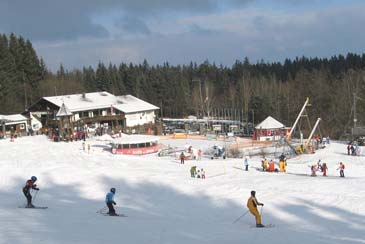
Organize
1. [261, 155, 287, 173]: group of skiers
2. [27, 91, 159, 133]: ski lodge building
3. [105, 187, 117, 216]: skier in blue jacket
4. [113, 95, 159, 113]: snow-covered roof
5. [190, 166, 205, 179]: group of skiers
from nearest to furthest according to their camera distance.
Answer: [105, 187, 117, 216]: skier in blue jacket
[190, 166, 205, 179]: group of skiers
[261, 155, 287, 173]: group of skiers
[27, 91, 159, 133]: ski lodge building
[113, 95, 159, 113]: snow-covered roof

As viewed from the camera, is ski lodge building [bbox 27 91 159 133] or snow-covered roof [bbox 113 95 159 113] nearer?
ski lodge building [bbox 27 91 159 133]

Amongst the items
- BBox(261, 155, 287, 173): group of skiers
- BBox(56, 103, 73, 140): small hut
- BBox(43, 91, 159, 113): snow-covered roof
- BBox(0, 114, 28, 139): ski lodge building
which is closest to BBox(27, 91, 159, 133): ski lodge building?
BBox(43, 91, 159, 113): snow-covered roof

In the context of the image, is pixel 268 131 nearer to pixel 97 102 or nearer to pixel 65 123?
pixel 65 123

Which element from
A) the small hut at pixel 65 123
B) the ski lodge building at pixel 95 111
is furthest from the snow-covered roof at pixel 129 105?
the small hut at pixel 65 123

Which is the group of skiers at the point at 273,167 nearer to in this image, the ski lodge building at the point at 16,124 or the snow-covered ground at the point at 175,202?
the snow-covered ground at the point at 175,202

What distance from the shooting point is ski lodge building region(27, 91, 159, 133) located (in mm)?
57469

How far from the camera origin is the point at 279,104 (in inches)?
→ 2736

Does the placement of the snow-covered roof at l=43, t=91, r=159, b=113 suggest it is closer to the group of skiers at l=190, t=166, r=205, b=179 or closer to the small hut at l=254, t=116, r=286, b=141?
the small hut at l=254, t=116, r=286, b=141

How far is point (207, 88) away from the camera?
91.1 metres

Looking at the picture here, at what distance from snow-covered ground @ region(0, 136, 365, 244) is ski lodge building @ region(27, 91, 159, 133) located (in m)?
23.8

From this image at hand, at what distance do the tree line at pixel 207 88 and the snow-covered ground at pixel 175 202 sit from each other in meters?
24.7

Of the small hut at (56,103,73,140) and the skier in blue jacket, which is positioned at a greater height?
the small hut at (56,103,73,140)

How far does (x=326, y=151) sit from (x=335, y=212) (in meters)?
21.3

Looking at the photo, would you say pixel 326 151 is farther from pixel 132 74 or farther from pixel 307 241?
pixel 132 74
